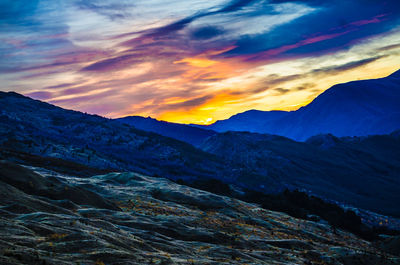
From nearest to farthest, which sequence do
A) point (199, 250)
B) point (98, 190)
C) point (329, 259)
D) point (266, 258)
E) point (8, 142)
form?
point (199, 250) → point (266, 258) → point (329, 259) → point (98, 190) → point (8, 142)

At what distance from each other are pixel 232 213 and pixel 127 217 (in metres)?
32.5

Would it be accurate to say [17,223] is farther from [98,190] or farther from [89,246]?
[98,190]

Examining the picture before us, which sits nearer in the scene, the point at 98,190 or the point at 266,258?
the point at 266,258

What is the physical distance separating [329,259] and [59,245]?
35017mm

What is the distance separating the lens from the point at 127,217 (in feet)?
153

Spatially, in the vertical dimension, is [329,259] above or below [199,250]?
below

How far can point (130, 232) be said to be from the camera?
125ft

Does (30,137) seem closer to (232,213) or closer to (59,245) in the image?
(232,213)

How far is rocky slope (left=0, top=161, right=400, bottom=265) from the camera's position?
24.5 meters

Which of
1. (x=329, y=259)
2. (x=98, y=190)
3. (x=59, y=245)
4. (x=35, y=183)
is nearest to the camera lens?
(x=59, y=245)

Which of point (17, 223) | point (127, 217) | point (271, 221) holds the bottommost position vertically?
point (271, 221)

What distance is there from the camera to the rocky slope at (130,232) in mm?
24500

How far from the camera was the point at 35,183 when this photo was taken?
165 ft

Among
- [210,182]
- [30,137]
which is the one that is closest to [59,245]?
[210,182]
